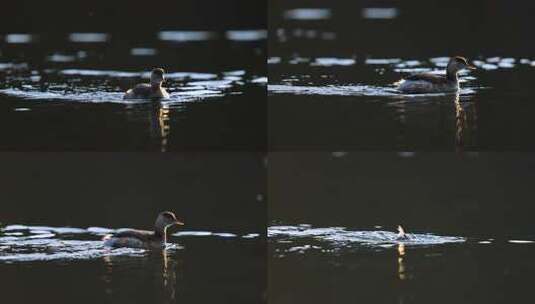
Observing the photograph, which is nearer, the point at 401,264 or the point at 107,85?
the point at 401,264

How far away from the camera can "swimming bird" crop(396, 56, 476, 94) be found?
6.63 metres

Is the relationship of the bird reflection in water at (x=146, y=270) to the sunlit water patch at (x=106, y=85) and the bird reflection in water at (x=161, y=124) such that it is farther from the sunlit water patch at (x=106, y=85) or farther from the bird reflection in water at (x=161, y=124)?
the sunlit water patch at (x=106, y=85)

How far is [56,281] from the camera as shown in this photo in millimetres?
6500

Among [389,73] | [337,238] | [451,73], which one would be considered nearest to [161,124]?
[337,238]

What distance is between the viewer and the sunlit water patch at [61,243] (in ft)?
21.5

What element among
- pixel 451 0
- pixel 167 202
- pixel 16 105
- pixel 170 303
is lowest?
pixel 170 303

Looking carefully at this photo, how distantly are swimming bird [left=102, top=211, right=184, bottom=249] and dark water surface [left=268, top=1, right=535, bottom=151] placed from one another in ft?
1.77

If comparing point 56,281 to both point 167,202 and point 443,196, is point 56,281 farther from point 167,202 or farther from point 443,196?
point 443,196

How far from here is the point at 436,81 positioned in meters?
6.65

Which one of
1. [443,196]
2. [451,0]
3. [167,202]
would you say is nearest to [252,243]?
[167,202]

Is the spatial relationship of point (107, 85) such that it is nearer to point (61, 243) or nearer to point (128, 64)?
point (128, 64)

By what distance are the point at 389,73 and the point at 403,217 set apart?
24.2 inches

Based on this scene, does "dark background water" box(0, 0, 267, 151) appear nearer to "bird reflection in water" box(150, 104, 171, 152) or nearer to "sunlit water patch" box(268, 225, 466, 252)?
"bird reflection in water" box(150, 104, 171, 152)

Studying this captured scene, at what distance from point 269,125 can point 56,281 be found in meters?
1.08
